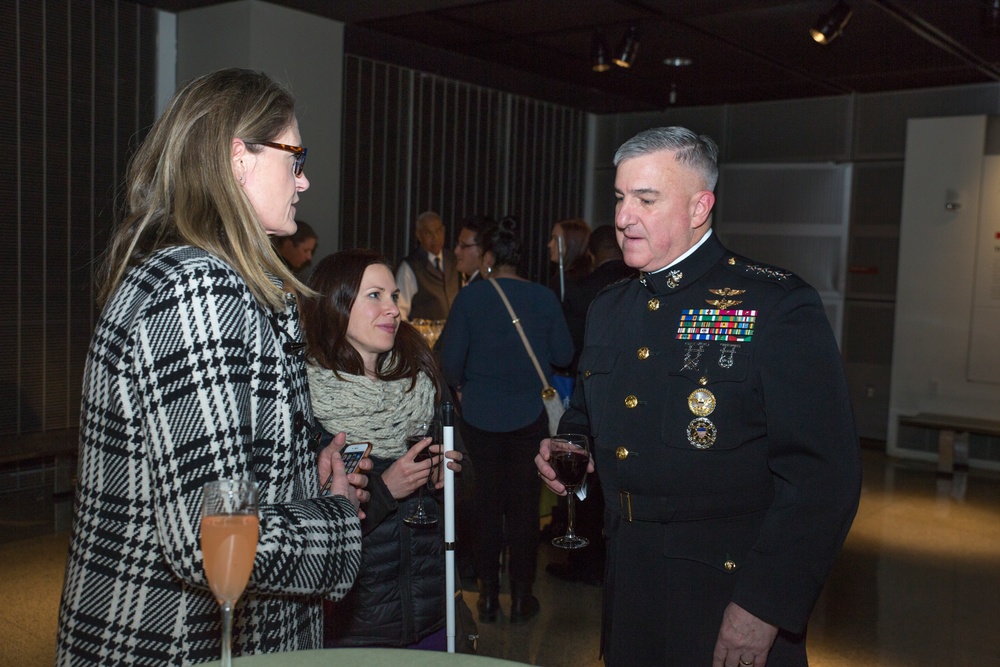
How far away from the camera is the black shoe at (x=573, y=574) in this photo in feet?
14.8

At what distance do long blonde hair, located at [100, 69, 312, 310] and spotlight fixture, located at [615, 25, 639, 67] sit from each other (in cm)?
498

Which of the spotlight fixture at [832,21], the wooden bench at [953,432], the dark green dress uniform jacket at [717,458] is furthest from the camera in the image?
the wooden bench at [953,432]

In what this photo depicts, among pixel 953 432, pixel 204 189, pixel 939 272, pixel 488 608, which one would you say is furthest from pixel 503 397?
pixel 939 272

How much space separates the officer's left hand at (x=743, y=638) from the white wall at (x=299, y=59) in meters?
4.69

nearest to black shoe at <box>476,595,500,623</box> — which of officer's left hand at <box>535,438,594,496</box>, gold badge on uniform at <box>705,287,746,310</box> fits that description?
officer's left hand at <box>535,438,594,496</box>

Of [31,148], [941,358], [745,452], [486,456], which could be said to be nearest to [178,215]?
[745,452]

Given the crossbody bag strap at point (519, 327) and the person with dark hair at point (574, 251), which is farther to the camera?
the person with dark hair at point (574, 251)

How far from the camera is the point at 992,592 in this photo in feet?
14.6

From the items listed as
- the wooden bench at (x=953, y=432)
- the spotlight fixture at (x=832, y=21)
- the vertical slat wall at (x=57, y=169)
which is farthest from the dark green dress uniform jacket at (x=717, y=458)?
the wooden bench at (x=953, y=432)

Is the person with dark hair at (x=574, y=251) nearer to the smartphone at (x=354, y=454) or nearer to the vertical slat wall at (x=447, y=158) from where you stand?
the vertical slat wall at (x=447, y=158)

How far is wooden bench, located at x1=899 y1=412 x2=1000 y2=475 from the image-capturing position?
7.05 metres

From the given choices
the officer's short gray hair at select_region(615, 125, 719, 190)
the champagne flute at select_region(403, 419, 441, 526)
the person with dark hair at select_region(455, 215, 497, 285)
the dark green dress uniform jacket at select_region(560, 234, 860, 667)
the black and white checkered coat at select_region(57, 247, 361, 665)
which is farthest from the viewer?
the person with dark hair at select_region(455, 215, 497, 285)

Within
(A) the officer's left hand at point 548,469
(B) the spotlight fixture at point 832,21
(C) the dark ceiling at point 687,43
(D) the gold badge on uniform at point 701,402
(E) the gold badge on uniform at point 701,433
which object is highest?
(C) the dark ceiling at point 687,43

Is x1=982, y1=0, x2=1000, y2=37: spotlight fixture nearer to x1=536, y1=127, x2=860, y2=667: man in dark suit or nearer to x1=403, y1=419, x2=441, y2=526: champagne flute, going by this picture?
x1=536, y1=127, x2=860, y2=667: man in dark suit
